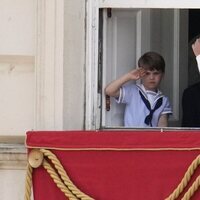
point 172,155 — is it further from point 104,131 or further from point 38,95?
point 38,95

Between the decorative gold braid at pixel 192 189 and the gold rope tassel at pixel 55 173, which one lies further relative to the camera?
the gold rope tassel at pixel 55 173

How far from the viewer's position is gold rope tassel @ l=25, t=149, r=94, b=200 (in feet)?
18.9

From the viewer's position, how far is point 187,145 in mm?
5699

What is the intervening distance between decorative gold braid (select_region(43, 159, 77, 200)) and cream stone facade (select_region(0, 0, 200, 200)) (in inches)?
9.9

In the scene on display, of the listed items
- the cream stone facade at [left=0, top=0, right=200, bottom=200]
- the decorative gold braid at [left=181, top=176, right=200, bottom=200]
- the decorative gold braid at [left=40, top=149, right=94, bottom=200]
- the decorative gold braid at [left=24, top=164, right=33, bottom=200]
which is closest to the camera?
the decorative gold braid at [left=181, top=176, right=200, bottom=200]

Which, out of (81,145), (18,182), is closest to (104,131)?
(81,145)

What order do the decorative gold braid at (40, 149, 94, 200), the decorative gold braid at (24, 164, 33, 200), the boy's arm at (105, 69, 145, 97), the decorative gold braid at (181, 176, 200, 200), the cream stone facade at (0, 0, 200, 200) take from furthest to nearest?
the boy's arm at (105, 69, 145, 97)
the cream stone facade at (0, 0, 200, 200)
the decorative gold braid at (24, 164, 33, 200)
the decorative gold braid at (40, 149, 94, 200)
the decorative gold braid at (181, 176, 200, 200)

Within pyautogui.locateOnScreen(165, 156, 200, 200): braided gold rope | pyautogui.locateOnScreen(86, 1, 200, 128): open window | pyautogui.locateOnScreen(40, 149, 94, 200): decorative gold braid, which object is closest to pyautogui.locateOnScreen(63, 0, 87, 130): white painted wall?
pyautogui.locateOnScreen(86, 1, 200, 128): open window

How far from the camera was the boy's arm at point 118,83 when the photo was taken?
6.21 m

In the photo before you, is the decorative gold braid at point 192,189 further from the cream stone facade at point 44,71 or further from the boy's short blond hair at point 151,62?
the boy's short blond hair at point 151,62

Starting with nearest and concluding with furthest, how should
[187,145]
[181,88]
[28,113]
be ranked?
[187,145] → [28,113] → [181,88]

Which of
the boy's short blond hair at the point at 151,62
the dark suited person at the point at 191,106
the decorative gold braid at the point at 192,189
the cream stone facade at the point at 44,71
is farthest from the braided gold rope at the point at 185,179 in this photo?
the boy's short blond hair at the point at 151,62

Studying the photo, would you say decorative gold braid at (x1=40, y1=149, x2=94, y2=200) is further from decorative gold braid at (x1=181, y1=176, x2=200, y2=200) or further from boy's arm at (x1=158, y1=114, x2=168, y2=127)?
boy's arm at (x1=158, y1=114, x2=168, y2=127)

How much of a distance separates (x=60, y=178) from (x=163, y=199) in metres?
0.59
